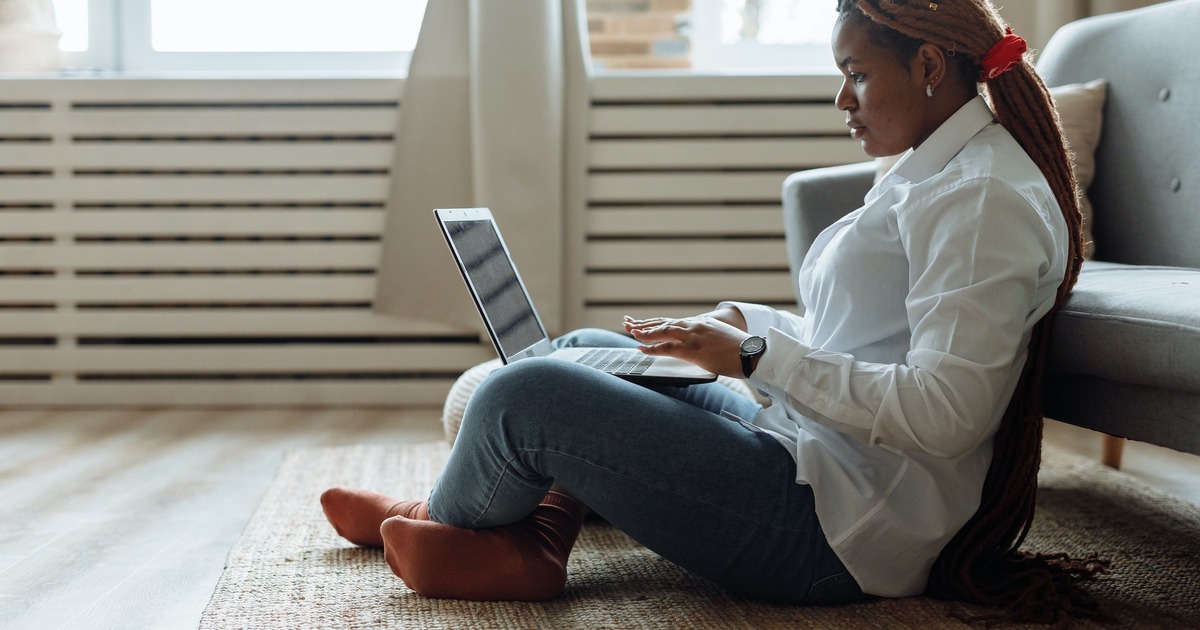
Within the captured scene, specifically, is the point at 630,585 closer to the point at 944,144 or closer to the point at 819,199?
the point at 944,144

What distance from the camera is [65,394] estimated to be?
2.70 m

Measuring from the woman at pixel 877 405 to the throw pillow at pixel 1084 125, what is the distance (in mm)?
736

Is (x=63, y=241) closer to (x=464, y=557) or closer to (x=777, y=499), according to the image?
(x=464, y=557)

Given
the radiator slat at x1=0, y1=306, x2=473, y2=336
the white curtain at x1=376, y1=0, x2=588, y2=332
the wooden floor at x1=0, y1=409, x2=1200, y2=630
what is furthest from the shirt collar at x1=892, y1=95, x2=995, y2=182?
the radiator slat at x1=0, y1=306, x2=473, y2=336

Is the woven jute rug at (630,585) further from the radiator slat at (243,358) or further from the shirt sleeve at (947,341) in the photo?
the radiator slat at (243,358)

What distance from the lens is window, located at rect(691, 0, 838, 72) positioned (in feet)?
9.48

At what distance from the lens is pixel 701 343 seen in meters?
1.06

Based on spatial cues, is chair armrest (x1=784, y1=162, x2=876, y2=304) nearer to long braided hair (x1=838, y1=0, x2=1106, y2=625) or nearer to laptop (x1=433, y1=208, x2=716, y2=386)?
laptop (x1=433, y1=208, x2=716, y2=386)

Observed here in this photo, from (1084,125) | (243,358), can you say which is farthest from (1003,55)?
(243,358)

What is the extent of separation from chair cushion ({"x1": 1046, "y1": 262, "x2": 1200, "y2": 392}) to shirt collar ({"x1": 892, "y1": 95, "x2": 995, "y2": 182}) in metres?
0.28

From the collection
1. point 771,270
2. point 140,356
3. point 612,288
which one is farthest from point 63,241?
point 771,270

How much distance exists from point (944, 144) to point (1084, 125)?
2.97ft

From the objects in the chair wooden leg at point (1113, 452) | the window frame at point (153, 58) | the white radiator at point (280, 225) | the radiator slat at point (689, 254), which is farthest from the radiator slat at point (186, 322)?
the chair wooden leg at point (1113, 452)

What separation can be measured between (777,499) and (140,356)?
2.11 meters
